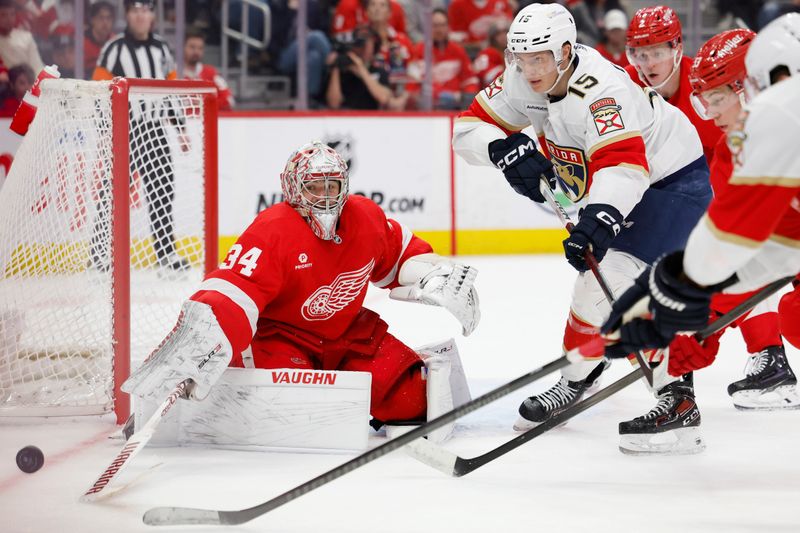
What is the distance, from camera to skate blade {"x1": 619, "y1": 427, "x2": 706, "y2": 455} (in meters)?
3.12

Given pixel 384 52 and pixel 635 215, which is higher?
pixel 384 52

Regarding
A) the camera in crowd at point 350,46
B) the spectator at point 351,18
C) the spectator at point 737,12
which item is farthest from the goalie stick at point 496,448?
the spectator at point 737,12

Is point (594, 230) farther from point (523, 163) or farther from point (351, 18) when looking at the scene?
point (351, 18)

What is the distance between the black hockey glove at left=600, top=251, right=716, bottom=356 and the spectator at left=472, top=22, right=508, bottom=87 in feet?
18.9

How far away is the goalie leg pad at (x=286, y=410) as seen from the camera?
3055 mm

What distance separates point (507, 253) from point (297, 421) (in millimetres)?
4598

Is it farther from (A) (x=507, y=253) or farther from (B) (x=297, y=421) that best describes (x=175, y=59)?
(B) (x=297, y=421)

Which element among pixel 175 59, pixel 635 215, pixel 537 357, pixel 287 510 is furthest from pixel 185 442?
pixel 175 59

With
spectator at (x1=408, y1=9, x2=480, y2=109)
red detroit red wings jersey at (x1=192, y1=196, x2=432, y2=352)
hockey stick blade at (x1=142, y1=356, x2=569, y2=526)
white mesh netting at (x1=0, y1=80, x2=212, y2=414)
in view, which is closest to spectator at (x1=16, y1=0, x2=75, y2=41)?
spectator at (x1=408, y1=9, x2=480, y2=109)

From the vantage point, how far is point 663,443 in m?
3.14

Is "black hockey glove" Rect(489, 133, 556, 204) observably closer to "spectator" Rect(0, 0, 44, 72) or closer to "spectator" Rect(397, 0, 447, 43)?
"spectator" Rect(0, 0, 44, 72)

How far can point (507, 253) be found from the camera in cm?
756

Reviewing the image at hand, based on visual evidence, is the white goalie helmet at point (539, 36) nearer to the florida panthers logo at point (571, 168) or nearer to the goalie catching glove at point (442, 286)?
the florida panthers logo at point (571, 168)

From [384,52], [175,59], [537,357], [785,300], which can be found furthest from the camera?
[384,52]
